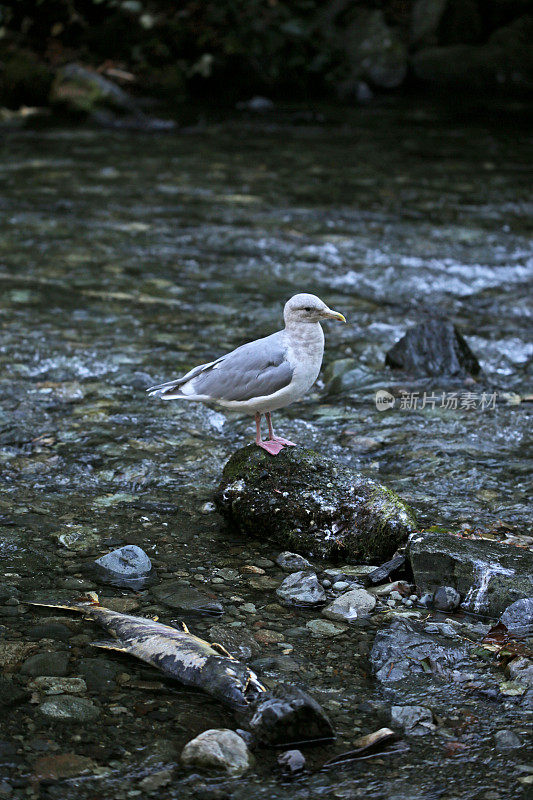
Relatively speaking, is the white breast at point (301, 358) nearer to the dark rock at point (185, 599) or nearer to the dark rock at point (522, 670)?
the dark rock at point (185, 599)

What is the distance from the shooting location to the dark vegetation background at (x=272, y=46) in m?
18.4

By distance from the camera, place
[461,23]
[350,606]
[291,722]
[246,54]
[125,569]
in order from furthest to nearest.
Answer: [461,23] < [246,54] < [125,569] < [350,606] < [291,722]

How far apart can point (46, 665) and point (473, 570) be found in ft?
5.73

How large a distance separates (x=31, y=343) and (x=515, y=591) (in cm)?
433

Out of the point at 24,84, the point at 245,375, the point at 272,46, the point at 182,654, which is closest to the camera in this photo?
the point at 182,654

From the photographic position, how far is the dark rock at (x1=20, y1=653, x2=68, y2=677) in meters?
3.27

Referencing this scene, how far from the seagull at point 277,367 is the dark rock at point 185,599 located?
2.81 ft

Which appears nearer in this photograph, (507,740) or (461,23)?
(507,740)

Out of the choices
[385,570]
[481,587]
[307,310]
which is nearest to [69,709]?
[385,570]

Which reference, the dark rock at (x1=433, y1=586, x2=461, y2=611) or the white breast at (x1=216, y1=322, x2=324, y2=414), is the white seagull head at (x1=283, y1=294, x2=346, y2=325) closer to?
the white breast at (x1=216, y1=322, x2=324, y2=414)

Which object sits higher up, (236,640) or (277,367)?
(277,367)

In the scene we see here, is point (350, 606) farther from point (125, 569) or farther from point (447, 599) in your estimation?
point (125, 569)

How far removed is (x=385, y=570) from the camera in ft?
13.3

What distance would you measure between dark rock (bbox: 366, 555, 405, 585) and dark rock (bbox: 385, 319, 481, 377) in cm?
277
